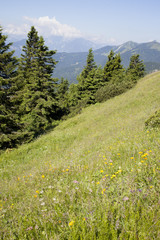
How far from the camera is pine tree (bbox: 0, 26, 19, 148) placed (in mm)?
12055

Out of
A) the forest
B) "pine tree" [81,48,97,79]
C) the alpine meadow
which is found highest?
"pine tree" [81,48,97,79]

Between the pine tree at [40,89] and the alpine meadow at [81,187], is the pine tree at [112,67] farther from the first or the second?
the alpine meadow at [81,187]

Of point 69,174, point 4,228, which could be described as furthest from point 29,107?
point 4,228

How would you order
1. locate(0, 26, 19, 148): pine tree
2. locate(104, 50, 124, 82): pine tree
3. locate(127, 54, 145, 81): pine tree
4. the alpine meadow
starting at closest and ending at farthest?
Answer: the alpine meadow < locate(0, 26, 19, 148): pine tree < locate(104, 50, 124, 82): pine tree < locate(127, 54, 145, 81): pine tree

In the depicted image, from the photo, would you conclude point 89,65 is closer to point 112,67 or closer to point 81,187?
point 112,67

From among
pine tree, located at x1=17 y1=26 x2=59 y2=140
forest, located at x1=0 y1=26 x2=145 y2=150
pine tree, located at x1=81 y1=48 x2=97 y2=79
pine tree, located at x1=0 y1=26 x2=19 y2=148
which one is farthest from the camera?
pine tree, located at x1=81 y1=48 x2=97 y2=79

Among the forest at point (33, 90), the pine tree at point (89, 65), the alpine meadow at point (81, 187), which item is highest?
the pine tree at point (89, 65)

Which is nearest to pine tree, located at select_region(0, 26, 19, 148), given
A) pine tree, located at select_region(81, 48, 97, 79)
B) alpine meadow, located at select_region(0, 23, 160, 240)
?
alpine meadow, located at select_region(0, 23, 160, 240)

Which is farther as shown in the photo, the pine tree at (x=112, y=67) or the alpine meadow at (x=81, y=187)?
the pine tree at (x=112, y=67)

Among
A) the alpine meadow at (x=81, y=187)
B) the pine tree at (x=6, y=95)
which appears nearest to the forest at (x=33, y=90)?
the pine tree at (x=6, y=95)

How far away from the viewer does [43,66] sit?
65.7ft

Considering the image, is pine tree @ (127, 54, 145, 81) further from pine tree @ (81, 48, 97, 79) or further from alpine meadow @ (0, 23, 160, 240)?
alpine meadow @ (0, 23, 160, 240)

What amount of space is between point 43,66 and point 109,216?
68.7 ft

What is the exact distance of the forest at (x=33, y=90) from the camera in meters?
12.5
